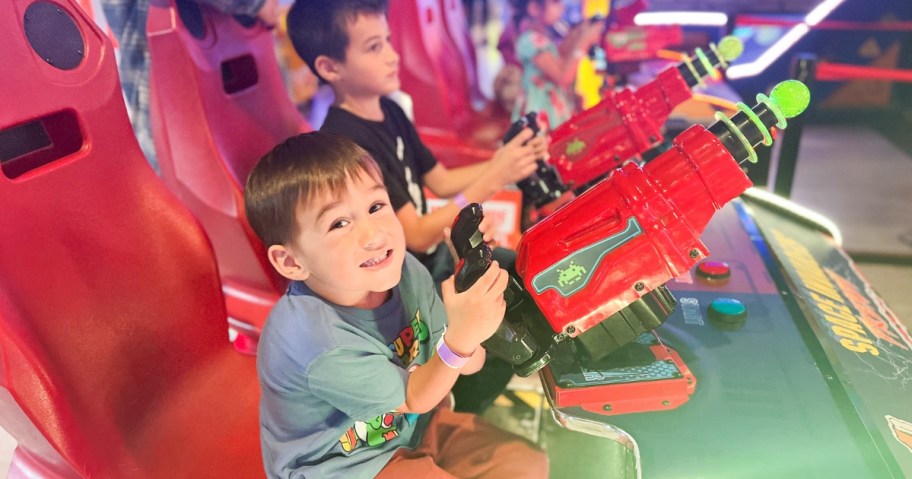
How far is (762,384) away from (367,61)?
86 centimetres

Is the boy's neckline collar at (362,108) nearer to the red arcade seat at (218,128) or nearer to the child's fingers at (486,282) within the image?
the red arcade seat at (218,128)

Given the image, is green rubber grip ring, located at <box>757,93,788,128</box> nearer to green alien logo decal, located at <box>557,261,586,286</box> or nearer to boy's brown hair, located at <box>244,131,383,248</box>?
green alien logo decal, located at <box>557,261,586,286</box>

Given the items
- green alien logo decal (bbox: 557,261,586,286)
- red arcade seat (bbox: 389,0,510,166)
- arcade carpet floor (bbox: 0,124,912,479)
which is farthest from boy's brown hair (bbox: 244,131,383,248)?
red arcade seat (bbox: 389,0,510,166)

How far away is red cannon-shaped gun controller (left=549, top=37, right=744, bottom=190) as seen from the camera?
51.1 inches

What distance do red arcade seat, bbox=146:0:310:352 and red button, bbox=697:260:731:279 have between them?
30.1 inches

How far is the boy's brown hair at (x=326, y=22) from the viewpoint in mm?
1234

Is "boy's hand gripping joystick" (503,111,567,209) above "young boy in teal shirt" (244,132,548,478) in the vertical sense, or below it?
below

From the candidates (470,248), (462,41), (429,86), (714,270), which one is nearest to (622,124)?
(714,270)

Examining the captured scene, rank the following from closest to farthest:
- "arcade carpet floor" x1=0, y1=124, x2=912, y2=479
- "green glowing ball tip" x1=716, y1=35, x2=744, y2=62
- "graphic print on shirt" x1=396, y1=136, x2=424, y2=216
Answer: "green glowing ball tip" x1=716, y1=35, x2=744, y2=62 < "graphic print on shirt" x1=396, y1=136, x2=424, y2=216 < "arcade carpet floor" x1=0, y1=124, x2=912, y2=479

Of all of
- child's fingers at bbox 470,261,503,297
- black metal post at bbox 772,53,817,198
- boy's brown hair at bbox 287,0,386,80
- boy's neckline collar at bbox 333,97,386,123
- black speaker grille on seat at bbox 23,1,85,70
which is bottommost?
black metal post at bbox 772,53,817,198

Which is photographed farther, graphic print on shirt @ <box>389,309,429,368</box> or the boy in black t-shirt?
the boy in black t-shirt

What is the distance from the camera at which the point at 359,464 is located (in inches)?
34.4

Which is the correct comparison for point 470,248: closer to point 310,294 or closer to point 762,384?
point 310,294

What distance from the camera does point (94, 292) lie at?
34.4 inches
